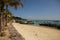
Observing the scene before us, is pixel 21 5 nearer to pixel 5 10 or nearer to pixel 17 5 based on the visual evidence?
pixel 17 5

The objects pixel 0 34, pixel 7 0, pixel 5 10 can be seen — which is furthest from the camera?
pixel 5 10

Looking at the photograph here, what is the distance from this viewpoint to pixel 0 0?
744 inches

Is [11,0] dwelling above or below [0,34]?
above

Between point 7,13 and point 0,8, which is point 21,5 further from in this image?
point 0,8

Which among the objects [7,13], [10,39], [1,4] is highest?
[1,4]

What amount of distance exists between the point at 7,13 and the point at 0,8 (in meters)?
2.81

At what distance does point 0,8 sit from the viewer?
20.0 meters

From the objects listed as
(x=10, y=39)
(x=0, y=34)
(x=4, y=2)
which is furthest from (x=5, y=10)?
(x=10, y=39)

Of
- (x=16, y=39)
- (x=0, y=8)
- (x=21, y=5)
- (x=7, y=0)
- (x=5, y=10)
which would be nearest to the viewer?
(x=16, y=39)

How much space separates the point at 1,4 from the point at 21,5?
451cm

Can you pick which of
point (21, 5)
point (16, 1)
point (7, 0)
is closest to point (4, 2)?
point (7, 0)

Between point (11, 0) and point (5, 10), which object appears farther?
point (5, 10)

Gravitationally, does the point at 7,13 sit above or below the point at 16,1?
below

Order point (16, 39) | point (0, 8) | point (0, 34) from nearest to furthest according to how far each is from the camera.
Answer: point (16, 39) → point (0, 34) → point (0, 8)
